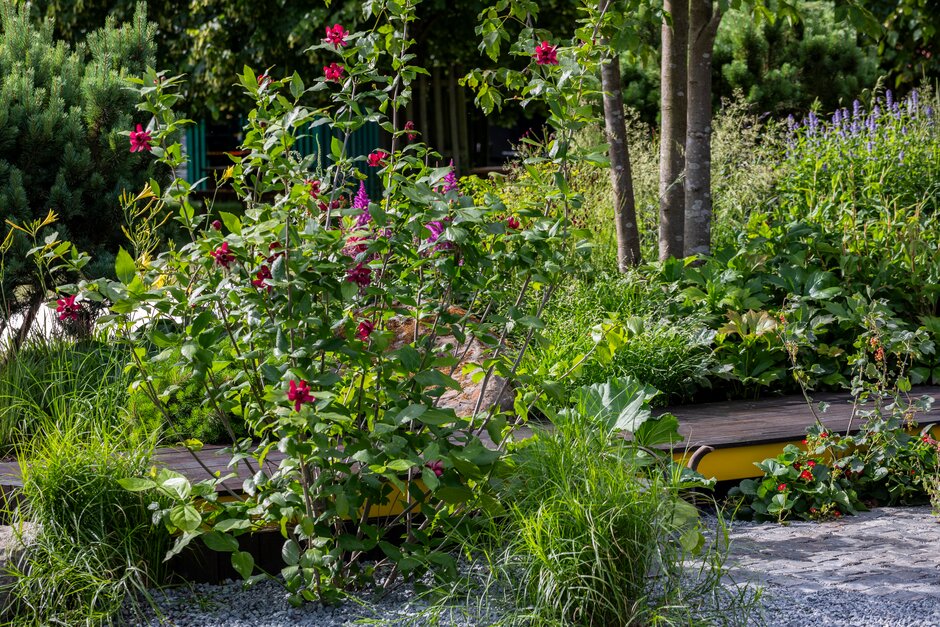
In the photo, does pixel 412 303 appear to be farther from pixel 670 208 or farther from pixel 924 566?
pixel 670 208

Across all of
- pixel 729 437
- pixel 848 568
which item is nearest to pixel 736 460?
pixel 729 437

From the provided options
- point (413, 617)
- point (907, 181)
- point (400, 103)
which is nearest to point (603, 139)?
point (907, 181)

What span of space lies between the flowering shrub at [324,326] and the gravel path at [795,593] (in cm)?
13

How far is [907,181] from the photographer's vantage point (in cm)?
661

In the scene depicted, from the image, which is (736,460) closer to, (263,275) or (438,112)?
(263,275)

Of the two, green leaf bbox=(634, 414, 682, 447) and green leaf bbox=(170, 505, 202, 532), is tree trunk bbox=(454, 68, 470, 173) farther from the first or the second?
green leaf bbox=(170, 505, 202, 532)

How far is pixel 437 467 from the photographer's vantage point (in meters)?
2.86

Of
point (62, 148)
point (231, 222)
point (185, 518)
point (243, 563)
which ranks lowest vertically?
point (243, 563)

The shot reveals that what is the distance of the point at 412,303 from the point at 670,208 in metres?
3.39

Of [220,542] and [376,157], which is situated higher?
[376,157]

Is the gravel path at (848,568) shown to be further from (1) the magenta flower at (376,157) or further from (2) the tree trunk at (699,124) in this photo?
(2) the tree trunk at (699,124)

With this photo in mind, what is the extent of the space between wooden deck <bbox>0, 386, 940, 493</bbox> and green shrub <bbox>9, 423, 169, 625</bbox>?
1.19ft

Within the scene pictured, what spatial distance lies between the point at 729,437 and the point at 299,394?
2171 millimetres

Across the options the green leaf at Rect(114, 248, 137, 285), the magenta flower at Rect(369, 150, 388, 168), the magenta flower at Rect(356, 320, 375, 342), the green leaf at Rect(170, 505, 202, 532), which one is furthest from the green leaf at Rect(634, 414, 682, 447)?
the green leaf at Rect(114, 248, 137, 285)
